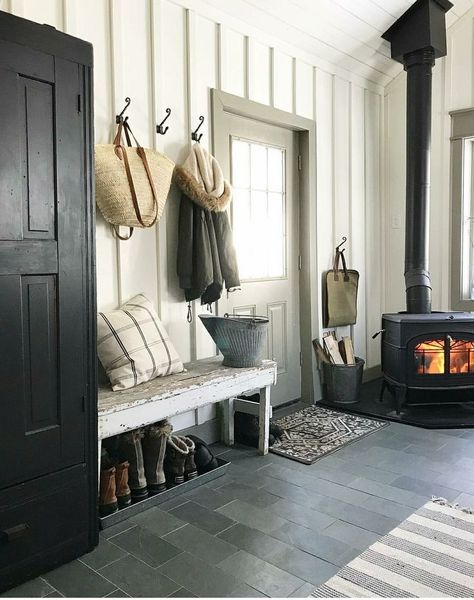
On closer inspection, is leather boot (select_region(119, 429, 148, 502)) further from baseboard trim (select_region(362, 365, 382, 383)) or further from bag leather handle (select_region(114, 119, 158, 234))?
baseboard trim (select_region(362, 365, 382, 383))

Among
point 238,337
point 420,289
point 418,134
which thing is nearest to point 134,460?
point 238,337

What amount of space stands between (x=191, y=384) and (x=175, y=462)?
1.30 feet

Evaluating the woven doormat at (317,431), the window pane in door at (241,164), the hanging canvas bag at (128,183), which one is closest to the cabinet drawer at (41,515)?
the hanging canvas bag at (128,183)

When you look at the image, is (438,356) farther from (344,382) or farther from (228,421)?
(228,421)

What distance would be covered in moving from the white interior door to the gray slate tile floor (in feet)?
3.11

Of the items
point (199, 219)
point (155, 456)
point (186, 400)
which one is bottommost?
point (155, 456)

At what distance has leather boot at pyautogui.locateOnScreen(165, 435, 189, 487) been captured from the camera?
2705 millimetres

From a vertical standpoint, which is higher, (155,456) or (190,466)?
(155,456)

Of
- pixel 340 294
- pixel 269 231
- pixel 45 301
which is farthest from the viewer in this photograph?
pixel 340 294

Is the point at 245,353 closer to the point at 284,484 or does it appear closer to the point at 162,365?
the point at 162,365

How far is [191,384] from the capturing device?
8.82 feet

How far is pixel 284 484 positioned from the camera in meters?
2.78

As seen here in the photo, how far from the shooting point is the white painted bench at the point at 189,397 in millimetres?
2350

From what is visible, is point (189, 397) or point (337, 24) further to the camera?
point (337, 24)
